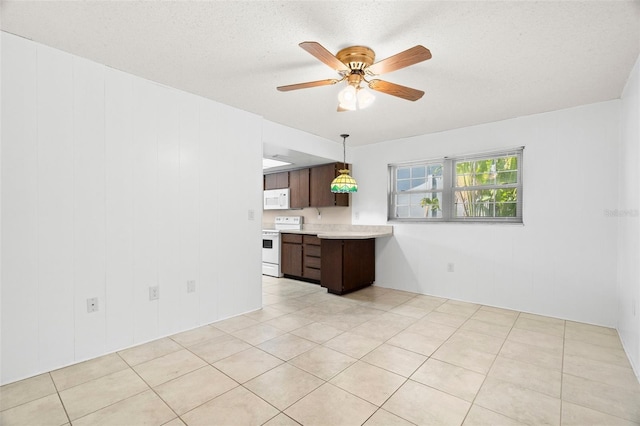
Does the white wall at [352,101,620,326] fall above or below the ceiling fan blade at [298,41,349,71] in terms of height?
below

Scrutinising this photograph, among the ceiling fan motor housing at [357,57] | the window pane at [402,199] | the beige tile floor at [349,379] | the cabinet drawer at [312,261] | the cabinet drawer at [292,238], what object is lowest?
the beige tile floor at [349,379]

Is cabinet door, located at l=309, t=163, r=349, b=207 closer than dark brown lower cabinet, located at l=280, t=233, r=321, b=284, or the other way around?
dark brown lower cabinet, located at l=280, t=233, r=321, b=284

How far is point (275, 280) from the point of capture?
5.55 metres

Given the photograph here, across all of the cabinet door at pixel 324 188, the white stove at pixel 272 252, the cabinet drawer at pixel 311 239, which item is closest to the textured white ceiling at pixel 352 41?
the cabinet door at pixel 324 188

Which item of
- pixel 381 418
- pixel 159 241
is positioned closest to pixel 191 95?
pixel 159 241

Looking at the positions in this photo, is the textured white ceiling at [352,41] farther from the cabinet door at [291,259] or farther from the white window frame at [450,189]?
the cabinet door at [291,259]

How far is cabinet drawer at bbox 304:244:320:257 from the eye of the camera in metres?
5.15

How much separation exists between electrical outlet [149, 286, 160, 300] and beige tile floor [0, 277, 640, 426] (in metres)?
0.41

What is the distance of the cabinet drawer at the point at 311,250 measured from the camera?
16.9ft

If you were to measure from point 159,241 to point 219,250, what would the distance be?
2.08 feet

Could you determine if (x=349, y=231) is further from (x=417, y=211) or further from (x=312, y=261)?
(x=417, y=211)

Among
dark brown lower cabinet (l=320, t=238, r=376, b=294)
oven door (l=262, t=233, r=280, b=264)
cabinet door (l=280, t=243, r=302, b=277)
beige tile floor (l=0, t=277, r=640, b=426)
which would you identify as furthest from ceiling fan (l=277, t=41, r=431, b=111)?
oven door (l=262, t=233, r=280, b=264)

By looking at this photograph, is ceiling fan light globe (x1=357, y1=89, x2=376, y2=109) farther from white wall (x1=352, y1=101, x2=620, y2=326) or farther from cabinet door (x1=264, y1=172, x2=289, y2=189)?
cabinet door (x1=264, y1=172, x2=289, y2=189)

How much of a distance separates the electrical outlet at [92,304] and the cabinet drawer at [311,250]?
317 cm
